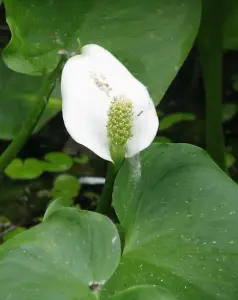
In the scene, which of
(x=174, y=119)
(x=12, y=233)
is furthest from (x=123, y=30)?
(x=174, y=119)

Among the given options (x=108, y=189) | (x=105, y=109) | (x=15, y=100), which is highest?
(x=105, y=109)

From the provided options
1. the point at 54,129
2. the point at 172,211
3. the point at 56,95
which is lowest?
the point at 54,129

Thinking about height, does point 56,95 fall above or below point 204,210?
below

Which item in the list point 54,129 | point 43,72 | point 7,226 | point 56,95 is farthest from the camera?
point 54,129

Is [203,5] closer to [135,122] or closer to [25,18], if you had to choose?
[25,18]

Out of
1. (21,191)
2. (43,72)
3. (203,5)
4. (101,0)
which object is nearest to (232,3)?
A: (203,5)

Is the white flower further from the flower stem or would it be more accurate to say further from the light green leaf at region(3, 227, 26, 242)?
the light green leaf at region(3, 227, 26, 242)

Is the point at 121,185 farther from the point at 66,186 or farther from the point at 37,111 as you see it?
the point at 66,186
